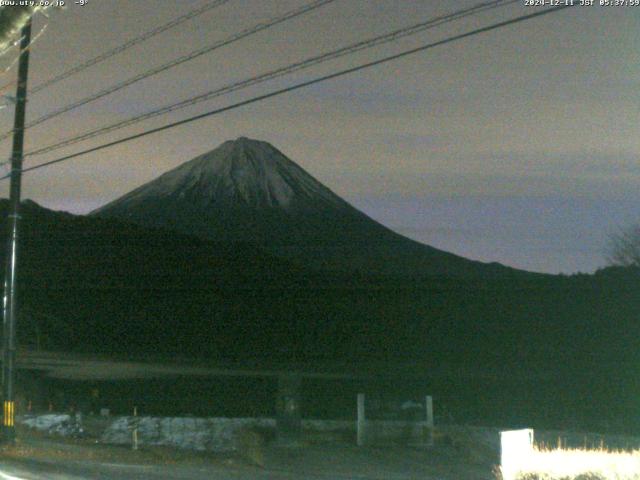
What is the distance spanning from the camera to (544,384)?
49.2 meters

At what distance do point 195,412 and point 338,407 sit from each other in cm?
649

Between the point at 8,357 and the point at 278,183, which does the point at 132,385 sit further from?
the point at 278,183

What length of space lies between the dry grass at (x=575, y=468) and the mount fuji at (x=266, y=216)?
448ft

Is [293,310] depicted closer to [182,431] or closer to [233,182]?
[182,431]

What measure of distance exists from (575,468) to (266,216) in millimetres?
178261

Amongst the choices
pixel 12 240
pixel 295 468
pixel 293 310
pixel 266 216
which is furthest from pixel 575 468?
pixel 266 216

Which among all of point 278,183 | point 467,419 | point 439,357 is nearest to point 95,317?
point 439,357

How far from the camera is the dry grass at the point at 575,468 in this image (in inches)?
430

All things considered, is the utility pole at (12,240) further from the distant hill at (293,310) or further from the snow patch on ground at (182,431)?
the distant hill at (293,310)

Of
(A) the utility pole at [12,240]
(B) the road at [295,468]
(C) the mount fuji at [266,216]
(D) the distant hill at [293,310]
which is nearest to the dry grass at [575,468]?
(B) the road at [295,468]

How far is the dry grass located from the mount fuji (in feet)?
448

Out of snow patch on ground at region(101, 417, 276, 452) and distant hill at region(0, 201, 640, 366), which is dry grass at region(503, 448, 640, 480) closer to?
snow patch on ground at region(101, 417, 276, 452)

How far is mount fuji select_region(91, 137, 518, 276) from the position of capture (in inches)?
6309

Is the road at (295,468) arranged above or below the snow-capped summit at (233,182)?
below
